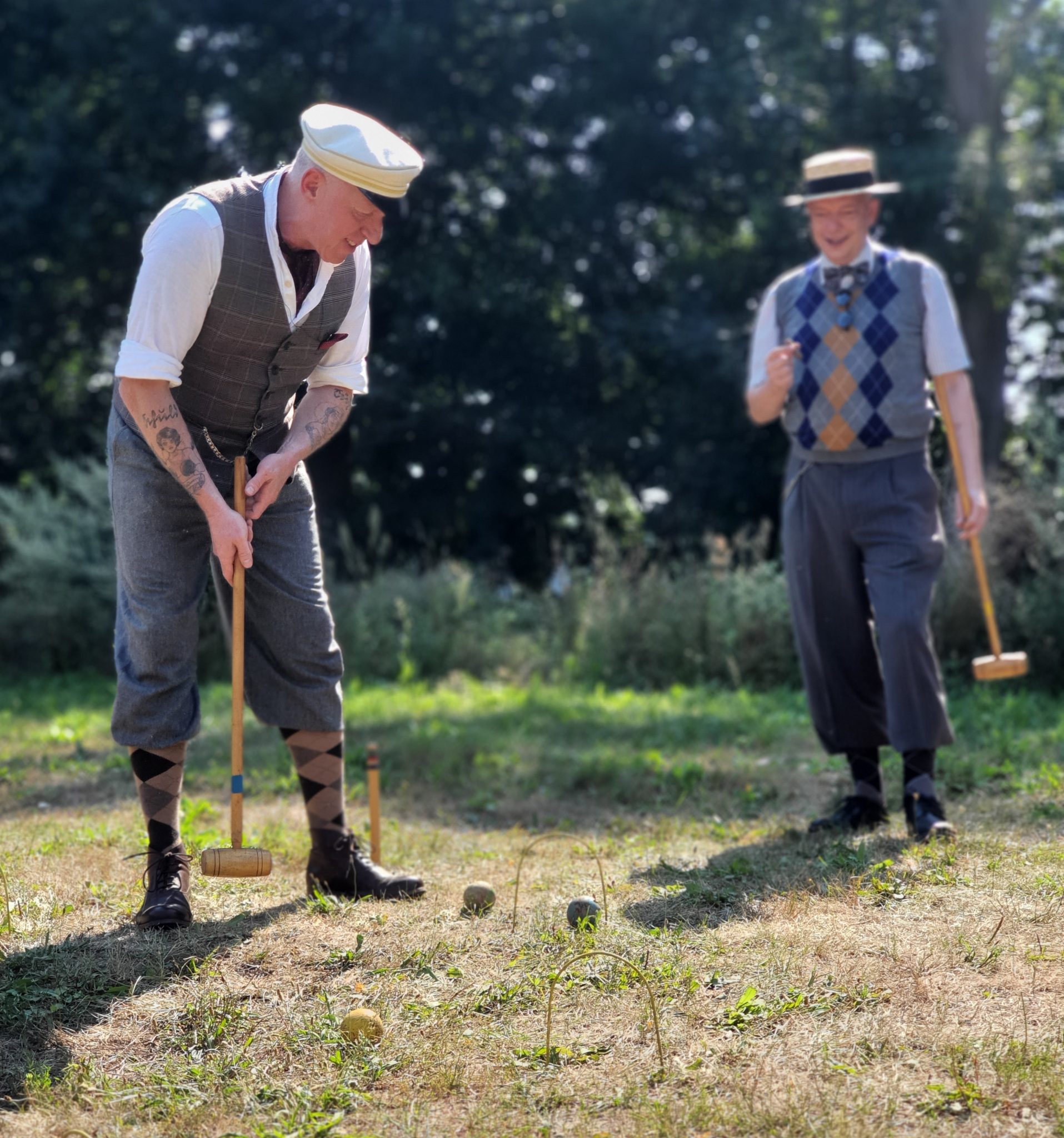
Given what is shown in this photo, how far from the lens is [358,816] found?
17.2ft

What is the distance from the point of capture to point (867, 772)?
451 centimetres

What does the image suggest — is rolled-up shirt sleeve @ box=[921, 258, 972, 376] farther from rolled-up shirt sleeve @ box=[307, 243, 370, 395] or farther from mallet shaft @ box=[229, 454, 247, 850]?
mallet shaft @ box=[229, 454, 247, 850]

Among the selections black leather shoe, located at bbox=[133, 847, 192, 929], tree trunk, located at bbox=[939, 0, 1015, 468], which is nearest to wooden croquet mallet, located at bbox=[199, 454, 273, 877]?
black leather shoe, located at bbox=[133, 847, 192, 929]

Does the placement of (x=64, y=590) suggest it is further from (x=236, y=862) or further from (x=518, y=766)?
(x=236, y=862)

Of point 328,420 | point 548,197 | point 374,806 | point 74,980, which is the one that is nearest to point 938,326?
point 328,420

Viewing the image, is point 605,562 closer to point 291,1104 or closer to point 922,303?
point 922,303

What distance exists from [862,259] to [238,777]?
2617 mm

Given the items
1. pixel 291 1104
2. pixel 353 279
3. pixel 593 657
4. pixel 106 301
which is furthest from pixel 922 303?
pixel 106 301

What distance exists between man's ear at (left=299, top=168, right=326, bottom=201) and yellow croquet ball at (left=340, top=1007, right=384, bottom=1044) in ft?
6.26

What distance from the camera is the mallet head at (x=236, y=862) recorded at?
10.7 ft

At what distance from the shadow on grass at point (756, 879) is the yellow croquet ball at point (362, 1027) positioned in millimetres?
879

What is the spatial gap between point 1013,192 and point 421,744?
415 inches

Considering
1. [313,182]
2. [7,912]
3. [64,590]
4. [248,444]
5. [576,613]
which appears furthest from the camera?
[64,590]

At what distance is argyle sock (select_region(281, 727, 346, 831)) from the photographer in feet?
12.2
